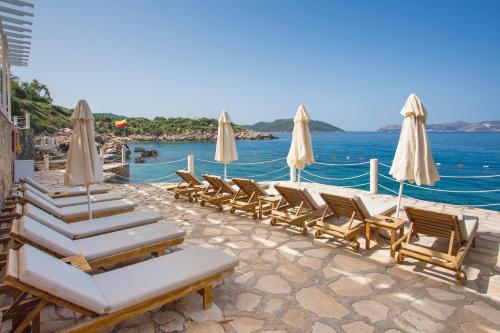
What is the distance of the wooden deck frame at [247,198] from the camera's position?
19.4ft

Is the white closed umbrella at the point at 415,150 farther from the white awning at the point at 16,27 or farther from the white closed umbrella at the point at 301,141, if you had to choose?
the white awning at the point at 16,27

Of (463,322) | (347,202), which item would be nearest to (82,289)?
(463,322)

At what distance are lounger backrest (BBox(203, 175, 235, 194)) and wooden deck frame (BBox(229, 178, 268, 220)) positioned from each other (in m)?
0.26

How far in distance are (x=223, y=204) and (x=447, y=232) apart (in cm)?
419

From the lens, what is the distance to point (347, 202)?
168 inches

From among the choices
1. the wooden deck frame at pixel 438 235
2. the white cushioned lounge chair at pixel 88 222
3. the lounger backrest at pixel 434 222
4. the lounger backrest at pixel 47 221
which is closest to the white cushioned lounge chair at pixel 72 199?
the white cushioned lounge chair at pixel 88 222

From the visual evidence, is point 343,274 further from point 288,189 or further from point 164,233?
point 164,233

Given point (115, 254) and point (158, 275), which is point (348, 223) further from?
point (115, 254)

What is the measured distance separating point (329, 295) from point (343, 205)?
1.70 meters

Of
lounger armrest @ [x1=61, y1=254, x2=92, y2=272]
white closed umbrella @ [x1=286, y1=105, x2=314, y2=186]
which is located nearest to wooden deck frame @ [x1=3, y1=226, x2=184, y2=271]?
lounger armrest @ [x1=61, y1=254, x2=92, y2=272]

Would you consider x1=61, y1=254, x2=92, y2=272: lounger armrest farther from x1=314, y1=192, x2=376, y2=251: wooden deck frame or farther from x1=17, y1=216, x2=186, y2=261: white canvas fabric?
x1=314, y1=192, x2=376, y2=251: wooden deck frame

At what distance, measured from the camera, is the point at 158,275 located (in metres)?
2.49

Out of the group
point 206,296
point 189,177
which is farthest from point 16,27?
point 206,296

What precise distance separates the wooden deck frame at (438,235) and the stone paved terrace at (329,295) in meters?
0.20
